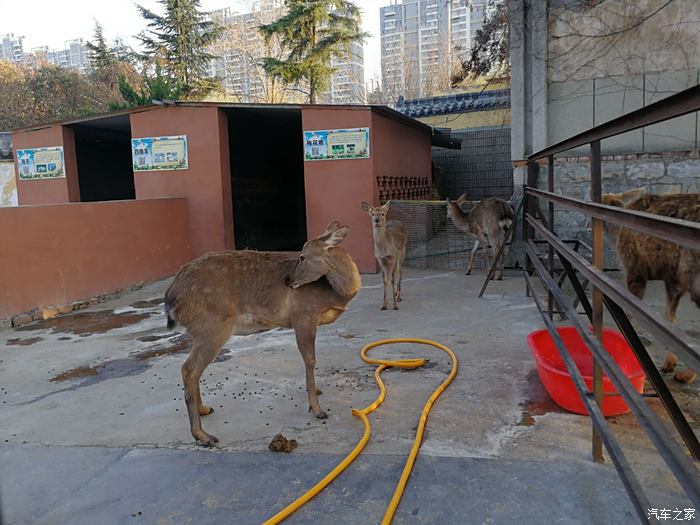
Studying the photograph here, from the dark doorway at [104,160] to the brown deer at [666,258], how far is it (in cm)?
1046

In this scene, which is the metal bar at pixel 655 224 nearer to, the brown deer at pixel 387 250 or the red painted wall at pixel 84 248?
the brown deer at pixel 387 250

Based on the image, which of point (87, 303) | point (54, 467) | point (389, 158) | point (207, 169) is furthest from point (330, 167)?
A: point (54, 467)

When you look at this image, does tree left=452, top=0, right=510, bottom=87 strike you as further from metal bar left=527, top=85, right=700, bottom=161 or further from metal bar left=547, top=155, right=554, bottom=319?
metal bar left=527, top=85, right=700, bottom=161

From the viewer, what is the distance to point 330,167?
984 centimetres

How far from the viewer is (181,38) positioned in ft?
91.6

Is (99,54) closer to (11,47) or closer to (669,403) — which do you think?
(11,47)

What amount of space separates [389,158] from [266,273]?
22.9ft

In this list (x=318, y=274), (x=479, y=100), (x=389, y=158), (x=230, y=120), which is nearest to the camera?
(x=318, y=274)

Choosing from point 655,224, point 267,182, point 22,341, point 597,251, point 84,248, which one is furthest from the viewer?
point 267,182

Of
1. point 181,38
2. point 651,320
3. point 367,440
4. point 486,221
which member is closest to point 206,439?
point 367,440

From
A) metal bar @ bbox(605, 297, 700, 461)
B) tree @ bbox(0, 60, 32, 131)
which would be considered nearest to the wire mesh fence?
metal bar @ bbox(605, 297, 700, 461)

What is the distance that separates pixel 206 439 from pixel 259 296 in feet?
3.34

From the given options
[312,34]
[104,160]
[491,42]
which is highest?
[312,34]

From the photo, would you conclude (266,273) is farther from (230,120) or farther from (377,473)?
(230,120)
